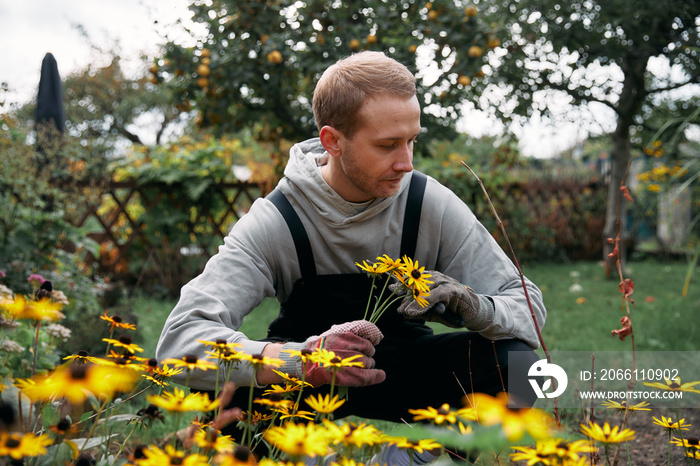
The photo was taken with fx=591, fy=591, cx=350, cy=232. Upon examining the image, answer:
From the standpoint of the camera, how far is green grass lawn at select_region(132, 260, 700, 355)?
4.02 meters

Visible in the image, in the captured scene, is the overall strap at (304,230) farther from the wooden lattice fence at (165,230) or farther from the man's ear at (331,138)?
the wooden lattice fence at (165,230)

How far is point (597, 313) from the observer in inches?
197

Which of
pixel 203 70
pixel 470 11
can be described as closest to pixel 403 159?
pixel 470 11

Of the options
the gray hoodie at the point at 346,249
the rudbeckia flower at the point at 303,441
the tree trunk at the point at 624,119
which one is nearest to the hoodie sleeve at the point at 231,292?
the gray hoodie at the point at 346,249

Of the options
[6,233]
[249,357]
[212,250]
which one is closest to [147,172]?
[212,250]

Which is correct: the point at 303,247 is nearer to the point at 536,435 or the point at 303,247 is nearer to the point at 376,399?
the point at 376,399

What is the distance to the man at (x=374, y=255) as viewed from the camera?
193 cm

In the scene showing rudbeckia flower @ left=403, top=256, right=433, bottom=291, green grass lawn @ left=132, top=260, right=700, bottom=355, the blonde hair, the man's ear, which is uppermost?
the blonde hair

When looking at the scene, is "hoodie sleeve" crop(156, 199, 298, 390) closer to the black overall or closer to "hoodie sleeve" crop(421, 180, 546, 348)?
the black overall

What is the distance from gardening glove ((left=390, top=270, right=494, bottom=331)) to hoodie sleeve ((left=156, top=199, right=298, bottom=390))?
44cm

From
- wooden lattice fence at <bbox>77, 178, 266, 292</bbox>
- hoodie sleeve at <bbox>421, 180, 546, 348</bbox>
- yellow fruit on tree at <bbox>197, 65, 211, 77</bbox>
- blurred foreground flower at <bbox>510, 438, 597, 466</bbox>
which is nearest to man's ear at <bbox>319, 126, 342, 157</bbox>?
hoodie sleeve at <bbox>421, 180, 546, 348</bbox>

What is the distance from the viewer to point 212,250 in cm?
659

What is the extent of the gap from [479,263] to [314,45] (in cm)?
320

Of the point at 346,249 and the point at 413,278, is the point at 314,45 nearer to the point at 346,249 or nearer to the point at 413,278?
the point at 346,249
